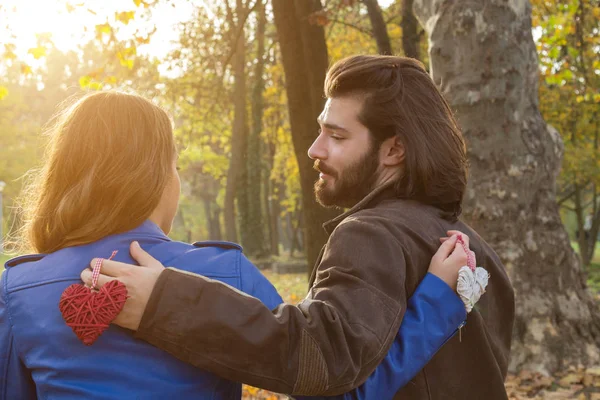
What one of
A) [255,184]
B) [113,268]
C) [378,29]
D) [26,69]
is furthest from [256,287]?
[255,184]

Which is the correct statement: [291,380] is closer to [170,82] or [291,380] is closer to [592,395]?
[592,395]

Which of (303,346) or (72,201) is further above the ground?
(72,201)

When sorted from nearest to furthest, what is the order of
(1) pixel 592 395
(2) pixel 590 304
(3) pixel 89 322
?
1. (3) pixel 89 322
2. (1) pixel 592 395
3. (2) pixel 590 304

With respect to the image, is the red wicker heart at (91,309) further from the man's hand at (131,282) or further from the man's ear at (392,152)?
the man's ear at (392,152)

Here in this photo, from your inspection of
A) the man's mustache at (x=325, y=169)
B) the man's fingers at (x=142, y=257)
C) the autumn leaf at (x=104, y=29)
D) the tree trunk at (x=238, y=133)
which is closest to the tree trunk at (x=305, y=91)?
the autumn leaf at (x=104, y=29)

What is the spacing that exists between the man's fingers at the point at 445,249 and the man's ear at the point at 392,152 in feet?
1.14

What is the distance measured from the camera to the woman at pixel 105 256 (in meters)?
1.94

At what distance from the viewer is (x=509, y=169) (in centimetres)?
607

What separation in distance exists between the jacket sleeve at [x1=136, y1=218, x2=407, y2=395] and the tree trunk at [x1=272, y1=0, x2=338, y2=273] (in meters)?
4.00

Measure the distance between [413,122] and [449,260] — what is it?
1.71 feet

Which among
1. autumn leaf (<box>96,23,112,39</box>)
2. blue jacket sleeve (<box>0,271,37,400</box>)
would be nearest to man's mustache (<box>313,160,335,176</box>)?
blue jacket sleeve (<box>0,271,37,400</box>)

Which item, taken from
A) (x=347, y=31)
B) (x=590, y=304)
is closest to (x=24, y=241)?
(x=590, y=304)

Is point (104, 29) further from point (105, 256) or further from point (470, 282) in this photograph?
point (470, 282)

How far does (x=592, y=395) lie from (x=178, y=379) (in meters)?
4.53
